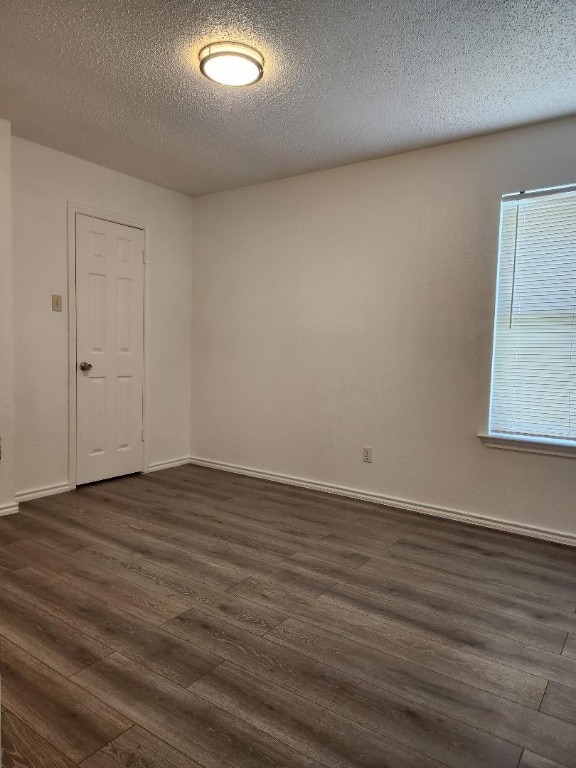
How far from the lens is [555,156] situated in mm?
3027

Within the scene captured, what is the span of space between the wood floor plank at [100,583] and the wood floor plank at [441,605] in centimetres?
78

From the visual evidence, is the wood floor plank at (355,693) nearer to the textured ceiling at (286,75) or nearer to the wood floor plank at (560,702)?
→ the wood floor plank at (560,702)

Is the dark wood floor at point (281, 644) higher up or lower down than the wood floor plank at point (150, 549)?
higher up

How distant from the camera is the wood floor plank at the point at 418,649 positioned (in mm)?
1738

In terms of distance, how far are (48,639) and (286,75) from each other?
9.18 feet

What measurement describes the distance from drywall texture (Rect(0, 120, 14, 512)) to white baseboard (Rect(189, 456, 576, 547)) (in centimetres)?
188

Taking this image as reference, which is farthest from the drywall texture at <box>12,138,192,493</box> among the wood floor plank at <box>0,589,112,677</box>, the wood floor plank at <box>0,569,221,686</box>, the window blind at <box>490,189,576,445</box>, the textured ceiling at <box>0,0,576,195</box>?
the window blind at <box>490,189,576,445</box>

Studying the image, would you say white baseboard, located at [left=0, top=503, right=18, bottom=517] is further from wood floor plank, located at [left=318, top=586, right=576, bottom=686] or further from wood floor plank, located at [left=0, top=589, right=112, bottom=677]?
wood floor plank, located at [left=318, top=586, right=576, bottom=686]

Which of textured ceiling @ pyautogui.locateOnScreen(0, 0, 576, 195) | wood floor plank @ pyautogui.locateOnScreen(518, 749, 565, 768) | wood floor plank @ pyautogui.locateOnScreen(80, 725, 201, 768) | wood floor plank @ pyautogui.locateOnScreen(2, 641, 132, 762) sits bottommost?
wood floor plank @ pyautogui.locateOnScreen(2, 641, 132, 762)

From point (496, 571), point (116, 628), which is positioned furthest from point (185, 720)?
point (496, 571)

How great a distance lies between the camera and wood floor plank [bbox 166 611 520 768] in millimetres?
1462

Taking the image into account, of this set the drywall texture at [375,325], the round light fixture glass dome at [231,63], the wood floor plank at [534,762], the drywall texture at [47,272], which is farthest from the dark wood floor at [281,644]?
the round light fixture glass dome at [231,63]

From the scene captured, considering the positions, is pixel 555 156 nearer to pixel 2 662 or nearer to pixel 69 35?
pixel 69 35

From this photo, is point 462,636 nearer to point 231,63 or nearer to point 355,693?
point 355,693
